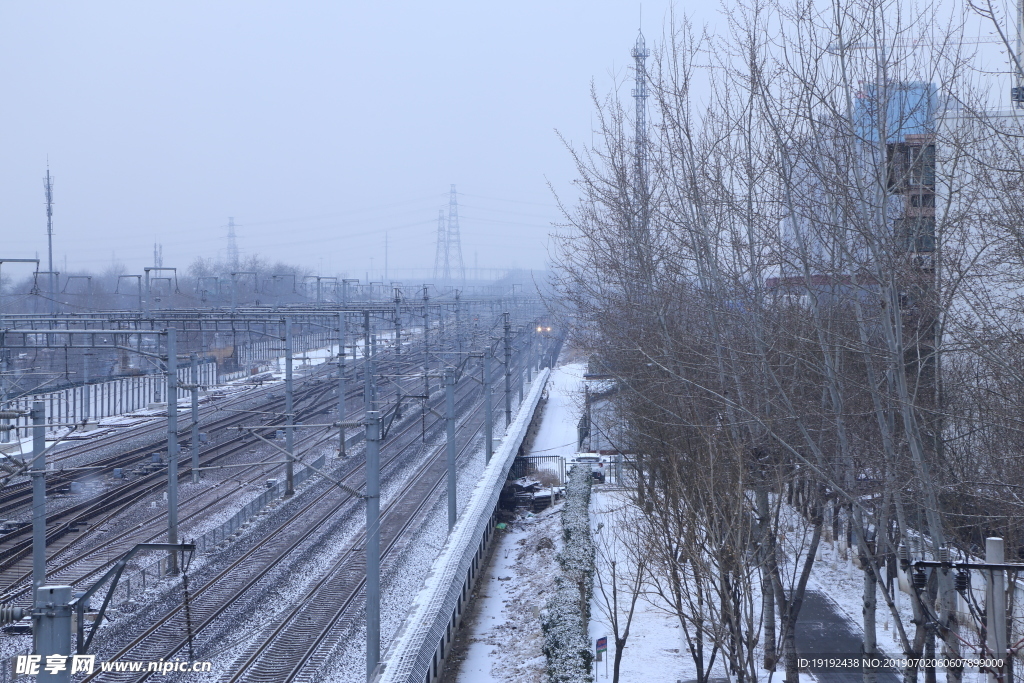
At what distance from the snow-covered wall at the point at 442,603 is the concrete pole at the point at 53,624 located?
2.32 m

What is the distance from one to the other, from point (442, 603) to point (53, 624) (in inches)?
148

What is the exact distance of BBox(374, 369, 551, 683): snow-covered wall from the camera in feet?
18.8

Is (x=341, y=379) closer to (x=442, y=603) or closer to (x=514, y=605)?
(x=514, y=605)

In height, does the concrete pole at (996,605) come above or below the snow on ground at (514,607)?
above

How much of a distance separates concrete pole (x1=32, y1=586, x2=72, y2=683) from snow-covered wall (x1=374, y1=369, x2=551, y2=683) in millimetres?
2316

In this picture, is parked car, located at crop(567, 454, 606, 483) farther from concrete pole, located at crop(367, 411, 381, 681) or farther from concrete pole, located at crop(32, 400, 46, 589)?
concrete pole, located at crop(32, 400, 46, 589)

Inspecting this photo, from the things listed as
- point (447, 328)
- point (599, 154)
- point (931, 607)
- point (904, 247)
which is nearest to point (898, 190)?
point (904, 247)

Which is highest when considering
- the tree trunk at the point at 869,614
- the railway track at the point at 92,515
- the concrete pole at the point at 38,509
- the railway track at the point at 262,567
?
the concrete pole at the point at 38,509

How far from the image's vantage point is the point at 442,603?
6.84 meters

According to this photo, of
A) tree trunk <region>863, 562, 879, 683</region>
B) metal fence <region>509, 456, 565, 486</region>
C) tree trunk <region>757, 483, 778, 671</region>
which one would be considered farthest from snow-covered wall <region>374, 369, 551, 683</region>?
metal fence <region>509, 456, 565, 486</region>

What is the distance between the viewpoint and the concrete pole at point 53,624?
3.43 metres

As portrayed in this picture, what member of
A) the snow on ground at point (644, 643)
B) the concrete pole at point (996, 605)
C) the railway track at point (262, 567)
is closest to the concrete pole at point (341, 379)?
the railway track at point (262, 567)

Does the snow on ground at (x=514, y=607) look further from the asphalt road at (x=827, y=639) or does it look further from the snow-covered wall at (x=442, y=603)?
the asphalt road at (x=827, y=639)

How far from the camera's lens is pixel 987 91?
158 inches
